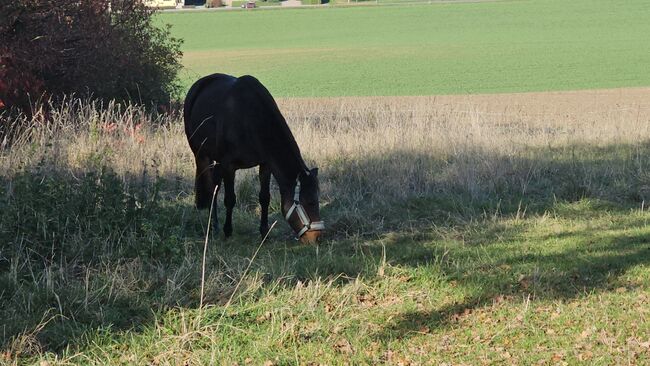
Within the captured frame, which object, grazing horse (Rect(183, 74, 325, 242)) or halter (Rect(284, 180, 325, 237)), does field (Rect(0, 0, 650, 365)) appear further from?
grazing horse (Rect(183, 74, 325, 242))

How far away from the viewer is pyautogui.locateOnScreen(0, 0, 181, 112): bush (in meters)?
13.5

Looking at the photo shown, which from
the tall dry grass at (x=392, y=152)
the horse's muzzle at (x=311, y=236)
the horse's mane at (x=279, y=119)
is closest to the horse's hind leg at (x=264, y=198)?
the horse's mane at (x=279, y=119)

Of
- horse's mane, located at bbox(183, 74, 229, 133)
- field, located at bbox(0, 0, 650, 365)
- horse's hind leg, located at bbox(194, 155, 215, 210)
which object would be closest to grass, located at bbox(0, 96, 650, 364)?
field, located at bbox(0, 0, 650, 365)

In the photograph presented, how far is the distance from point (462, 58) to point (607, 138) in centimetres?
3398

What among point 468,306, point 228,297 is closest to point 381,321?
point 468,306

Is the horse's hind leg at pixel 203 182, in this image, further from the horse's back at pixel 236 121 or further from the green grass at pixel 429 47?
the green grass at pixel 429 47

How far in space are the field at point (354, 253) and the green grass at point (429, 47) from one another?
1097 cm

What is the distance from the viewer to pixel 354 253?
812cm

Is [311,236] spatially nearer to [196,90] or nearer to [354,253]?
[354,253]

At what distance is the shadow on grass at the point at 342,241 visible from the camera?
629 centimetres

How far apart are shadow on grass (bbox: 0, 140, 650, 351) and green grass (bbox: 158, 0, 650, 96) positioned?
12887 millimetres

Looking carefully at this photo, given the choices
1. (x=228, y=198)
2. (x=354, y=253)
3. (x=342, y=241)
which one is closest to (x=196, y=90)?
(x=228, y=198)

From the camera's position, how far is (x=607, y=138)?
14359 mm

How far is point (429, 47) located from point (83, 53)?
4162cm
